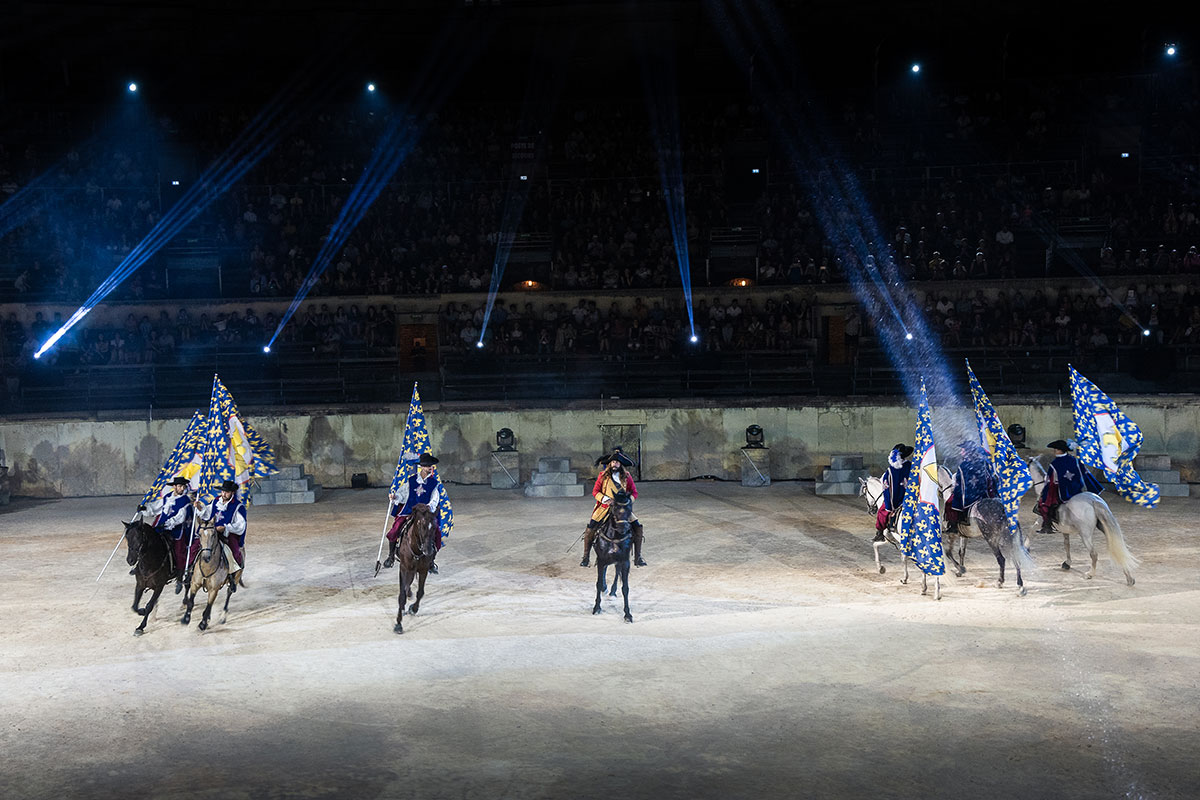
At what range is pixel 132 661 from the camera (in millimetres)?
10727

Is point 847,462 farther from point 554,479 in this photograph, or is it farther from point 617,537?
point 617,537

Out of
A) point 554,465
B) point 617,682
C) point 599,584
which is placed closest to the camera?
point 617,682

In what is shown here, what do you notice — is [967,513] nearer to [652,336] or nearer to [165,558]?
[165,558]

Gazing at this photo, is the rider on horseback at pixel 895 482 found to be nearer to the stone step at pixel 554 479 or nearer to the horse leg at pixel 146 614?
the stone step at pixel 554 479

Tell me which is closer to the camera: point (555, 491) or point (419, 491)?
point (419, 491)

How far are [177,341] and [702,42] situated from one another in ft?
60.6

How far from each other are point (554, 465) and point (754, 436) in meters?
4.75

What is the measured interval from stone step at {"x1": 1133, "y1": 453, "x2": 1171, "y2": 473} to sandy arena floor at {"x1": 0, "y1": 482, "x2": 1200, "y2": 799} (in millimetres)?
5916

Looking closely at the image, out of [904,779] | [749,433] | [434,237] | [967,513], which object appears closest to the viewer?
[904,779]

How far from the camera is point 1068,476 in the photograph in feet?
46.2

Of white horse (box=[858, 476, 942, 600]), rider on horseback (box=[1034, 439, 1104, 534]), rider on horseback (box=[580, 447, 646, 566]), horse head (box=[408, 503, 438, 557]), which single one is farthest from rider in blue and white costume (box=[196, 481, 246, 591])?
rider on horseback (box=[1034, 439, 1104, 534])

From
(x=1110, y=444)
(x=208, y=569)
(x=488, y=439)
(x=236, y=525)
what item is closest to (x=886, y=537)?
(x=1110, y=444)

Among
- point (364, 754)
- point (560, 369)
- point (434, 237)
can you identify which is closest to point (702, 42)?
point (434, 237)

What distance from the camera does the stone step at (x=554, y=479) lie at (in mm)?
22500
